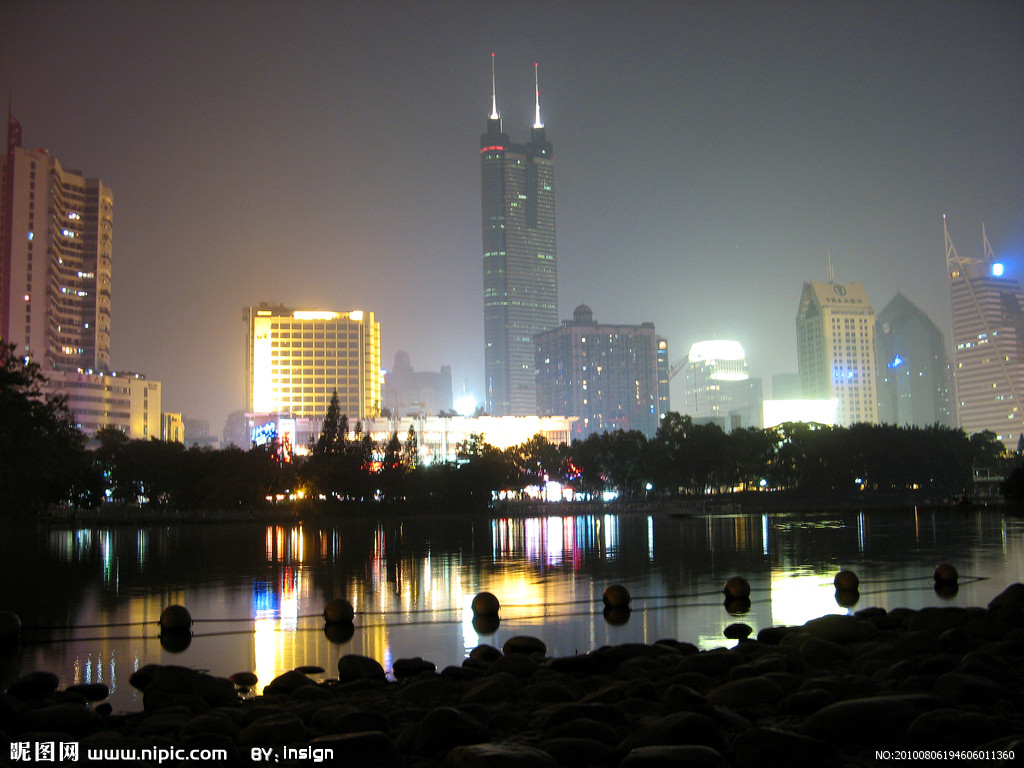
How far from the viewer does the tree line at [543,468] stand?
103250 millimetres

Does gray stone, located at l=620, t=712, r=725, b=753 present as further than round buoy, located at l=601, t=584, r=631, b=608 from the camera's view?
No

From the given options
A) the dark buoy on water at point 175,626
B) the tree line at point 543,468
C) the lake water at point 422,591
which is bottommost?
the lake water at point 422,591

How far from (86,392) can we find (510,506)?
11570 cm

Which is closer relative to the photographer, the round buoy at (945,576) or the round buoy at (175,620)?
the round buoy at (175,620)

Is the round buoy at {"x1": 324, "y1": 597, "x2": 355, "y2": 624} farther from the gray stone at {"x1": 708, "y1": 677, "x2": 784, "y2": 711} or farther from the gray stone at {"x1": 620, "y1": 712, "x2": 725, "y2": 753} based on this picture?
the gray stone at {"x1": 620, "y1": 712, "x2": 725, "y2": 753}

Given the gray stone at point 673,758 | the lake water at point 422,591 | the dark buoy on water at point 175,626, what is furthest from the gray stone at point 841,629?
the dark buoy on water at point 175,626

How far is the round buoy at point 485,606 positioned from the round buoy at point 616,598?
279 centimetres

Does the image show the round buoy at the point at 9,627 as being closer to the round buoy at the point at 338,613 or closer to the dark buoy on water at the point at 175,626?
the dark buoy on water at the point at 175,626

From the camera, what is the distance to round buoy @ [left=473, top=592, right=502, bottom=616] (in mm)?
21234

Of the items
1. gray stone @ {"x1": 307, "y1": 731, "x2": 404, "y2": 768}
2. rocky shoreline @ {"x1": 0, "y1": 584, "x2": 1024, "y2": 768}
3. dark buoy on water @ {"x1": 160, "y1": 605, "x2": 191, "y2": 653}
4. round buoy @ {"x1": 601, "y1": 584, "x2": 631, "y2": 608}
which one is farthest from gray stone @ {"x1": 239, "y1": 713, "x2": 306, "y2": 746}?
round buoy @ {"x1": 601, "y1": 584, "x2": 631, "y2": 608}

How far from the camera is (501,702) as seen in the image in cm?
1229

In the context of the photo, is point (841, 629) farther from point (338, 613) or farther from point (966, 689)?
point (338, 613)

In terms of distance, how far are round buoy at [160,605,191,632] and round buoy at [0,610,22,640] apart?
2791 millimetres

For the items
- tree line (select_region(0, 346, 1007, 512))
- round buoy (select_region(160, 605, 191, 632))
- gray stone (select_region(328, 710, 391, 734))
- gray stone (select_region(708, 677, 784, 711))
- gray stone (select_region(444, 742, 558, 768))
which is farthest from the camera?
tree line (select_region(0, 346, 1007, 512))
